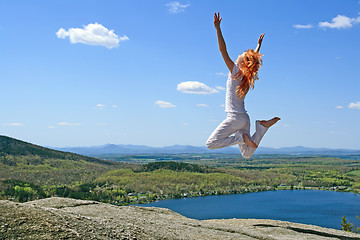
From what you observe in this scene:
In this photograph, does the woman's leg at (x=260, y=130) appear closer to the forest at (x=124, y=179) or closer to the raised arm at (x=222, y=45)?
the raised arm at (x=222, y=45)

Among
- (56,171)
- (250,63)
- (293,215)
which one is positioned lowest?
(293,215)

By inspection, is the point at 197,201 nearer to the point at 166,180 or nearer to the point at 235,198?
the point at 235,198

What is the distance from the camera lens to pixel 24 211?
6.42 m

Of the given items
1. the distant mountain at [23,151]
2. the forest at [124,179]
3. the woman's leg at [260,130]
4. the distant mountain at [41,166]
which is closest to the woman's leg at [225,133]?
the woman's leg at [260,130]

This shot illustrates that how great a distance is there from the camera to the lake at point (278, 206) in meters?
74.1

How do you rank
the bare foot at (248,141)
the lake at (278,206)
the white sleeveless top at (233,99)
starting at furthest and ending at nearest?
the lake at (278,206), the bare foot at (248,141), the white sleeveless top at (233,99)

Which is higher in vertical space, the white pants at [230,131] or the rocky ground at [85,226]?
the white pants at [230,131]

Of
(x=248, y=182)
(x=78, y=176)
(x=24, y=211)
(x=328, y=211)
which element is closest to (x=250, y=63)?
(x=24, y=211)

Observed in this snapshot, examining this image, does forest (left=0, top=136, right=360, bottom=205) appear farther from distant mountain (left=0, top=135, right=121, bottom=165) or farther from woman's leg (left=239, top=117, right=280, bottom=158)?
woman's leg (left=239, top=117, right=280, bottom=158)

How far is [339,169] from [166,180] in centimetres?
8941

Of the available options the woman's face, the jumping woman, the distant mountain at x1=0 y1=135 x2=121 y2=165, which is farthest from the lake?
the woman's face

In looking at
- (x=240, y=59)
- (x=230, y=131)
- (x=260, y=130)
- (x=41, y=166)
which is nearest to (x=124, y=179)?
(x=41, y=166)

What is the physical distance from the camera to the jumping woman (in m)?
8.01

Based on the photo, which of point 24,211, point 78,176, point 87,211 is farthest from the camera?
point 78,176
